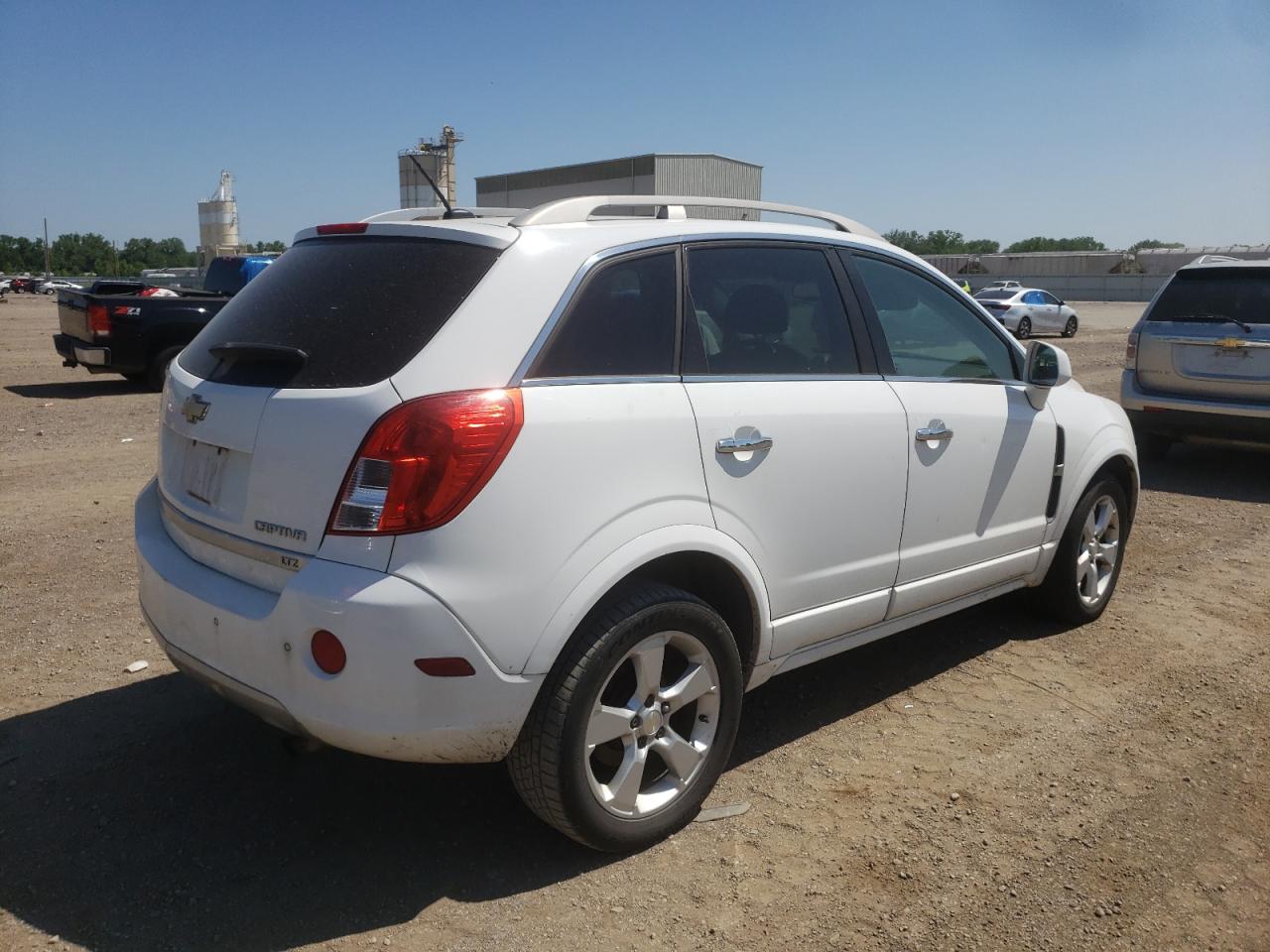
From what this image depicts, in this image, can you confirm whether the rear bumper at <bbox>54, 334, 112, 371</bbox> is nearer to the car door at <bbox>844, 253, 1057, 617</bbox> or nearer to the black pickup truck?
the black pickup truck

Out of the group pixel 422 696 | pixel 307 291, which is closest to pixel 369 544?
pixel 422 696

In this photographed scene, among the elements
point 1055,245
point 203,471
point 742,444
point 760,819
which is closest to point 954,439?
point 742,444

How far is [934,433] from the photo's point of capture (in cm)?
393

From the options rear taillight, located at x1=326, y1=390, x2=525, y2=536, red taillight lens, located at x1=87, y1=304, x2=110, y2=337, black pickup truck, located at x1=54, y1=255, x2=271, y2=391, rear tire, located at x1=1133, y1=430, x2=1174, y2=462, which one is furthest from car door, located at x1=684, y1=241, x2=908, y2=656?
red taillight lens, located at x1=87, y1=304, x2=110, y2=337

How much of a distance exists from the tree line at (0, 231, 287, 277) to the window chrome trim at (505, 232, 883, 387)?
13533 cm

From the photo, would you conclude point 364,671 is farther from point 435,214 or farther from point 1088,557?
point 1088,557

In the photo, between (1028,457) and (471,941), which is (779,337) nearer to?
(1028,457)

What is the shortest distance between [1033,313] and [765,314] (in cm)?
3116

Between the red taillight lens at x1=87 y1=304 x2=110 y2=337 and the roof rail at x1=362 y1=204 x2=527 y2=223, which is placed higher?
the roof rail at x1=362 y1=204 x2=527 y2=223

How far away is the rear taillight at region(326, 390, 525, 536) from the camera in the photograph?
260 cm

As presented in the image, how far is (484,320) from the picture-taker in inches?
110

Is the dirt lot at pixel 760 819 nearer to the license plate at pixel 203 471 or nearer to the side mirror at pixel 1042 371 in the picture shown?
the license plate at pixel 203 471

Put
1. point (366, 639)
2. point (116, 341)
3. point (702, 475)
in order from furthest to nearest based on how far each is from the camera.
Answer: point (116, 341) → point (702, 475) → point (366, 639)

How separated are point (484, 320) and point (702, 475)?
78cm
